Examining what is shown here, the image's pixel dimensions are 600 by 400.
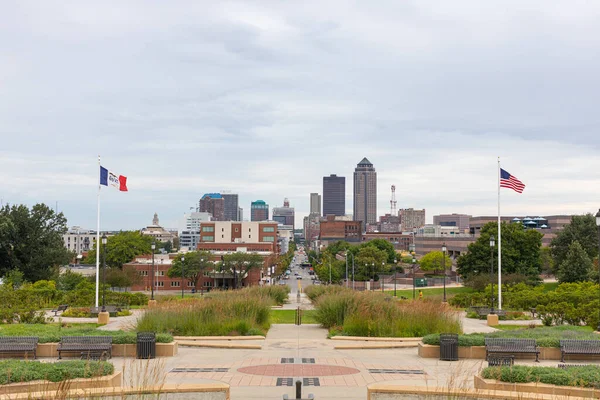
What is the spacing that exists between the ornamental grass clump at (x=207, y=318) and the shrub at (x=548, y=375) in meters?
12.5

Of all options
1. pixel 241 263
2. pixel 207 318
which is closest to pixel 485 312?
pixel 207 318

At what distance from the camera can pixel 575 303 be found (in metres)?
34.2

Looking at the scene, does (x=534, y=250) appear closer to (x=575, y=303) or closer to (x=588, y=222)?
(x=588, y=222)

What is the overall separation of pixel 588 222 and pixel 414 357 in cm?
6517

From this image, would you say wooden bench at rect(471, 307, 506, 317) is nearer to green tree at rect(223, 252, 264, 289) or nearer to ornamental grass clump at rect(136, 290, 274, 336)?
ornamental grass clump at rect(136, 290, 274, 336)

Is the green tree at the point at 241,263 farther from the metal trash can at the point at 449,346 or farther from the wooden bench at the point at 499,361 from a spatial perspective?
the wooden bench at the point at 499,361

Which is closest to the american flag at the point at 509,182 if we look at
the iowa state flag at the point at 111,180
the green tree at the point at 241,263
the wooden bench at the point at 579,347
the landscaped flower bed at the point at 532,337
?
the landscaped flower bed at the point at 532,337

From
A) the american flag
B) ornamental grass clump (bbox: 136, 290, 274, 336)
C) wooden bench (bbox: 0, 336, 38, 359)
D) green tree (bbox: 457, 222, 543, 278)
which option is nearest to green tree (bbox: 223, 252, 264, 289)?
green tree (bbox: 457, 222, 543, 278)

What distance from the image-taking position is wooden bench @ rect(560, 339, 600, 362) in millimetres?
17906

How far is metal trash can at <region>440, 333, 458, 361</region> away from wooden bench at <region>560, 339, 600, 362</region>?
9.43 ft

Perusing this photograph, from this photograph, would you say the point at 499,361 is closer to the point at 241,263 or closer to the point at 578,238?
the point at 578,238

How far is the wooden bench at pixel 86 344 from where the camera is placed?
18.0 meters

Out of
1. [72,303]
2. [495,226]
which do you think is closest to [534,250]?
[495,226]

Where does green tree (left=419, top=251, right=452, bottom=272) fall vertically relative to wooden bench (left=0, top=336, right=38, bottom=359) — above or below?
below
